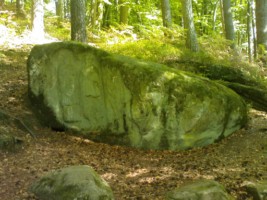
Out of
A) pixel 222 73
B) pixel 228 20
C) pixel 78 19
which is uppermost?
pixel 228 20

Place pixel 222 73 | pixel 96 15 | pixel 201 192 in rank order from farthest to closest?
pixel 96 15 < pixel 222 73 < pixel 201 192

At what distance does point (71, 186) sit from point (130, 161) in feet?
7.52

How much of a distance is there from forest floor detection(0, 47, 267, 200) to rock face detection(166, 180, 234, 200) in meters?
0.28

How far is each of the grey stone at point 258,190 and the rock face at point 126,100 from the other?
2.51m

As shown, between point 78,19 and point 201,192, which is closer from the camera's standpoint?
point 201,192

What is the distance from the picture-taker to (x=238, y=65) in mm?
11281

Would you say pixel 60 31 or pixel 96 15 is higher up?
pixel 96 15

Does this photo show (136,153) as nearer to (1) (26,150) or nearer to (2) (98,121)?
(2) (98,121)

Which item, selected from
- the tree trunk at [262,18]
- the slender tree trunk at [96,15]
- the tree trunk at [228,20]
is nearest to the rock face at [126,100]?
the tree trunk at [262,18]

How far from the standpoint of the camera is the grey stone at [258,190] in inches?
203

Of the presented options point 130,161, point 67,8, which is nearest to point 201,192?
point 130,161

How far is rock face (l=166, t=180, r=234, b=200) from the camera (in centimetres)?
504

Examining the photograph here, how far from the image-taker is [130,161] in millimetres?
7086

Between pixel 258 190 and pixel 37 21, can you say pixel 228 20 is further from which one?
pixel 258 190
